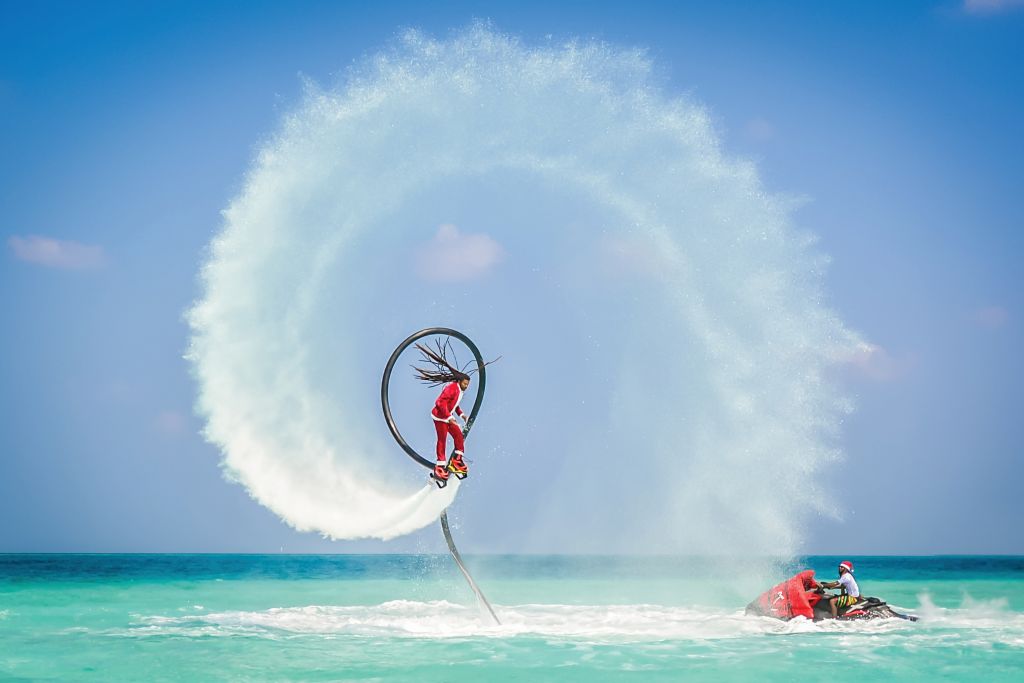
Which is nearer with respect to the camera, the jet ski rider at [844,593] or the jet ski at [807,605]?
the jet ski at [807,605]

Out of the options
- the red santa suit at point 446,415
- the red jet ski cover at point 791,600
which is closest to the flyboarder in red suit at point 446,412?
the red santa suit at point 446,415

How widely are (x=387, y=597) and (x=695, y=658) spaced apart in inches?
949

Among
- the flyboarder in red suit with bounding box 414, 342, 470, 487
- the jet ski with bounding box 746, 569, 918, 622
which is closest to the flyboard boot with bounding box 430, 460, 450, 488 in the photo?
the flyboarder in red suit with bounding box 414, 342, 470, 487

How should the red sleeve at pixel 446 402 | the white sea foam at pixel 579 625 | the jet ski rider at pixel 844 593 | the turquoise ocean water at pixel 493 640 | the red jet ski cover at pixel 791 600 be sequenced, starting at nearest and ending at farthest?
the turquoise ocean water at pixel 493 640 < the red sleeve at pixel 446 402 < the white sea foam at pixel 579 625 < the red jet ski cover at pixel 791 600 < the jet ski rider at pixel 844 593

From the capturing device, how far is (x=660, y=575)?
62844mm

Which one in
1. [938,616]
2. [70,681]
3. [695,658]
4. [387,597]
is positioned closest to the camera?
[70,681]

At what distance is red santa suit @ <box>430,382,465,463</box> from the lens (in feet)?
79.2

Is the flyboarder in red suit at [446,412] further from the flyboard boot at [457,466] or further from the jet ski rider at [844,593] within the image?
the jet ski rider at [844,593]

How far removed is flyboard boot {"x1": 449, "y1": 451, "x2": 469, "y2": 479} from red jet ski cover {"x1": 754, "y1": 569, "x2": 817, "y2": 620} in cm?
1205

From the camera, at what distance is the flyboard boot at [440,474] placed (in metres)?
24.3

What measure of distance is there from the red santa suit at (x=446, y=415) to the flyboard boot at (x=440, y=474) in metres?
0.12

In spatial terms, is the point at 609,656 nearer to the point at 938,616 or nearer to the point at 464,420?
the point at 464,420

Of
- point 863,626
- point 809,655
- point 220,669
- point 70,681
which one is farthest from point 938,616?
point 70,681

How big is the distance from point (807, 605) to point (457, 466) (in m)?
12.7
